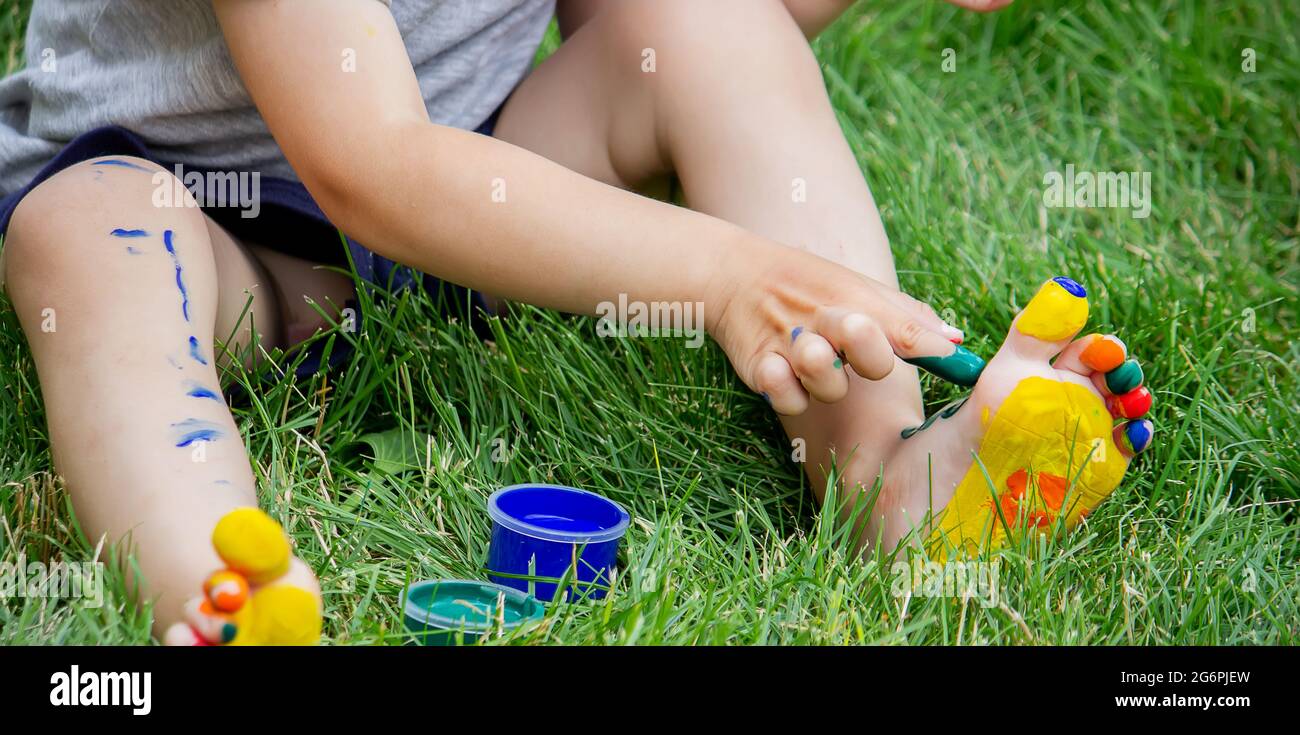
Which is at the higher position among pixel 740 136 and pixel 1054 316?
pixel 740 136

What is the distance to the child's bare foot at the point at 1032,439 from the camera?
3.14 ft

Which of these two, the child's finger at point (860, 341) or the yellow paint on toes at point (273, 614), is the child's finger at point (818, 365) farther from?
the yellow paint on toes at point (273, 614)

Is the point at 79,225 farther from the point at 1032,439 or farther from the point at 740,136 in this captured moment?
the point at 1032,439

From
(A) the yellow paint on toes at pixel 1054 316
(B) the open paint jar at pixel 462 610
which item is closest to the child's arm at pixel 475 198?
(A) the yellow paint on toes at pixel 1054 316

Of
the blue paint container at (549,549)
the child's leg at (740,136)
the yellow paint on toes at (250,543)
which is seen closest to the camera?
the yellow paint on toes at (250,543)

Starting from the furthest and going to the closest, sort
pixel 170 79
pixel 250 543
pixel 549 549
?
pixel 170 79 < pixel 549 549 < pixel 250 543

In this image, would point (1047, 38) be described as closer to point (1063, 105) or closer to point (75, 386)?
point (1063, 105)

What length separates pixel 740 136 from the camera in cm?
119

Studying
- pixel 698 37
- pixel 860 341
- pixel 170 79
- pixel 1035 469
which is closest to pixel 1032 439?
pixel 1035 469

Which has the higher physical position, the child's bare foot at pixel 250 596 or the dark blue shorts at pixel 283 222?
the dark blue shorts at pixel 283 222

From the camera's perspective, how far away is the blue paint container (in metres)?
0.99

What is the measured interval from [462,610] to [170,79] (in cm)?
57
